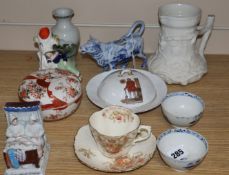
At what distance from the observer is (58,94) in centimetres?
86

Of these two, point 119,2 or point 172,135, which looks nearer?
point 172,135

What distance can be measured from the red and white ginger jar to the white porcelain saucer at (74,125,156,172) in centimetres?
10

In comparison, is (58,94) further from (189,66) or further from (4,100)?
(189,66)

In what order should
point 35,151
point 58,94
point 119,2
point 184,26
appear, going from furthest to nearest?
1. point 119,2
2. point 184,26
3. point 58,94
4. point 35,151

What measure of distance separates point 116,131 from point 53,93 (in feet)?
0.57

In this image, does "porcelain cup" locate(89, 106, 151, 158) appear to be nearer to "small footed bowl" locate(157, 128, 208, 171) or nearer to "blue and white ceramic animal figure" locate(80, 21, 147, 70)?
"small footed bowl" locate(157, 128, 208, 171)

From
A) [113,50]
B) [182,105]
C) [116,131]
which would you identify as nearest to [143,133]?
[116,131]

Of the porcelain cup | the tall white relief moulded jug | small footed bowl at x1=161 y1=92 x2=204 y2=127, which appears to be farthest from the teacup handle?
the tall white relief moulded jug

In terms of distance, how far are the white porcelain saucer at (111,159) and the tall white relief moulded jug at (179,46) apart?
27 centimetres

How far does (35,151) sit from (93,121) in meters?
0.13

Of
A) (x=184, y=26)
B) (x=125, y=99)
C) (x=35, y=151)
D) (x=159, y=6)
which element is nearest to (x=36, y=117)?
(x=35, y=151)

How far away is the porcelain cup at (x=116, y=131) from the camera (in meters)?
0.72

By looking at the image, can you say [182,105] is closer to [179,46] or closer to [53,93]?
[179,46]

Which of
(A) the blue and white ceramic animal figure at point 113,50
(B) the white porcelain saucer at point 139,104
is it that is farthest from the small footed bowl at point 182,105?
(A) the blue and white ceramic animal figure at point 113,50
